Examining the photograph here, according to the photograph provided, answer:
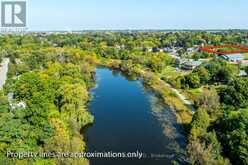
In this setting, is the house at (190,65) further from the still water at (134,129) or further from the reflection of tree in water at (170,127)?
the reflection of tree in water at (170,127)

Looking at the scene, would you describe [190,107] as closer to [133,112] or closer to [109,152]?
[133,112]

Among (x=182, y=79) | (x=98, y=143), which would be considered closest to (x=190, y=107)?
(x=182, y=79)

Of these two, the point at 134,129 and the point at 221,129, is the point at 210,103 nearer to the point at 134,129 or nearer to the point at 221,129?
the point at 221,129

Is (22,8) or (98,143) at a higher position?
(22,8)

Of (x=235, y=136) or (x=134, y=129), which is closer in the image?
(x=235, y=136)

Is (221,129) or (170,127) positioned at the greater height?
(221,129)

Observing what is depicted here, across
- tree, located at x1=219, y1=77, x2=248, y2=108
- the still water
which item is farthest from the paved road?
tree, located at x1=219, y1=77, x2=248, y2=108

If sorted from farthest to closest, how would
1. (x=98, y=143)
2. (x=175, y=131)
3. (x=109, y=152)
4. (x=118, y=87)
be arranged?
1. (x=118, y=87)
2. (x=175, y=131)
3. (x=98, y=143)
4. (x=109, y=152)

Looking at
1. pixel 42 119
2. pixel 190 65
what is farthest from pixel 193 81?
pixel 42 119
